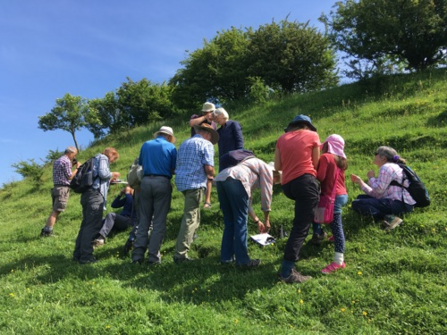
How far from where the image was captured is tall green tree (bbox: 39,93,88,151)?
25.6m

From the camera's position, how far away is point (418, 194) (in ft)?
16.7

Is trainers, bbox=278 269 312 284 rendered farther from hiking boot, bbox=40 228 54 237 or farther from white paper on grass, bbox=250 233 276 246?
hiking boot, bbox=40 228 54 237

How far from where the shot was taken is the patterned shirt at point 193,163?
4953 millimetres

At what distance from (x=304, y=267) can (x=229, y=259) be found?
1.07 metres

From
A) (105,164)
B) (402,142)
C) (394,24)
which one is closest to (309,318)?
(105,164)

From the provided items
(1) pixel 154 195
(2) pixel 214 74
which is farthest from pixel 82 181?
(2) pixel 214 74

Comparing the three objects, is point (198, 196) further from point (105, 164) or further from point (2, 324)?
point (2, 324)

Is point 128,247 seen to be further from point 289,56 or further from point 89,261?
point 289,56

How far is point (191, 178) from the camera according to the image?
4953 mm

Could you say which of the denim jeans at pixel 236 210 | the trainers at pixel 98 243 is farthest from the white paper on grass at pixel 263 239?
the trainers at pixel 98 243

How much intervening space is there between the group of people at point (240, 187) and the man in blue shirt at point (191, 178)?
0.01 m

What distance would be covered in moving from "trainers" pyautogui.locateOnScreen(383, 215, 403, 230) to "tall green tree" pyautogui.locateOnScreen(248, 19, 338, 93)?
1658cm

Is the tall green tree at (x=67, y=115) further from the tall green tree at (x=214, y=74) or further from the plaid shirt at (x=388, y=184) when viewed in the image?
the plaid shirt at (x=388, y=184)

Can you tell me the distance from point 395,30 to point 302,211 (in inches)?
552
